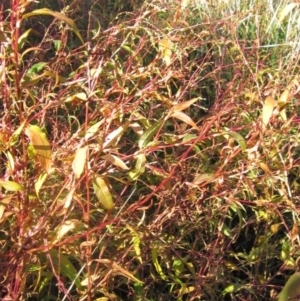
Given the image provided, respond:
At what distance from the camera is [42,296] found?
1.58m

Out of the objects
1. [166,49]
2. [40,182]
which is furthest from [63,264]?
[166,49]

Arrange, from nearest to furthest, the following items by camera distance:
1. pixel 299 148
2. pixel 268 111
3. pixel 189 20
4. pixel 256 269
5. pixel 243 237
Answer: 1. pixel 268 111
2. pixel 256 269
3. pixel 243 237
4. pixel 299 148
5. pixel 189 20

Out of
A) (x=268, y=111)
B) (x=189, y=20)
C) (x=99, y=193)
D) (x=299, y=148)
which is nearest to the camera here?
(x=99, y=193)

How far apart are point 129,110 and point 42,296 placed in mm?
488

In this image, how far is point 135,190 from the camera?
5.59 ft

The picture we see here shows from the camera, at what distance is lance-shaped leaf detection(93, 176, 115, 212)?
4.25ft

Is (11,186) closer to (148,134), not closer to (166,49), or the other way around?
(148,134)

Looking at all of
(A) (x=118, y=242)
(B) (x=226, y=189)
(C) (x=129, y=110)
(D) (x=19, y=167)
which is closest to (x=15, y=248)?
(D) (x=19, y=167)

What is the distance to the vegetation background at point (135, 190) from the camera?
135 centimetres

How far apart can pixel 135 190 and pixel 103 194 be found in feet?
1.34

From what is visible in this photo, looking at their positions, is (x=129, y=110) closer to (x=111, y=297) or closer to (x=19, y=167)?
(x=19, y=167)

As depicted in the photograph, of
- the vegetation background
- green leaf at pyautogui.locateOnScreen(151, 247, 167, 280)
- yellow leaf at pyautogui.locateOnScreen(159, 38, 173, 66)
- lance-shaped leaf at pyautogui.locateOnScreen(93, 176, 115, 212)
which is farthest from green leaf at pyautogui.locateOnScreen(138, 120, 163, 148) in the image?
yellow leaf at pyautogui.locateOnScreen(159, 38, 173, 66)

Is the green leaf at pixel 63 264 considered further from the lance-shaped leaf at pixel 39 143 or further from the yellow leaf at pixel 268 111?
the yellow leaf at pixel 268 111

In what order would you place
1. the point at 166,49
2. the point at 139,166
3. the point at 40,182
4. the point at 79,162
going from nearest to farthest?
the point at 79,162 → the point at 40,182 → the point at 139,166 → the point at 166,49
